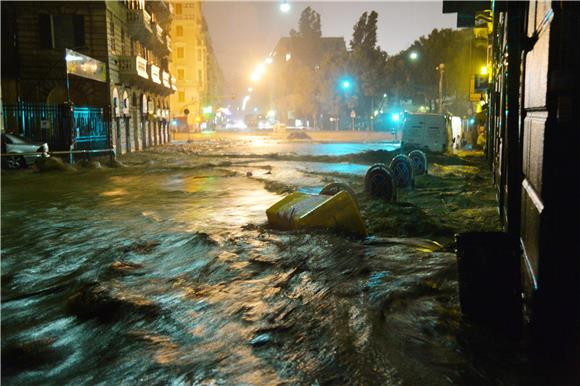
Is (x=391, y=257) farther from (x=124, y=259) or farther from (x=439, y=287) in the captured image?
(x=124, y=259)

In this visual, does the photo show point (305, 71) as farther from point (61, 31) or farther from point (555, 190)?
point (555, 190)

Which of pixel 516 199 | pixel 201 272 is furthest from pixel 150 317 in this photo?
pixel 516 199

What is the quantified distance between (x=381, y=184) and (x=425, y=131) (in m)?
15.7

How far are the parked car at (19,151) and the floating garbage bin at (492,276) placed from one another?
2026 centimetres

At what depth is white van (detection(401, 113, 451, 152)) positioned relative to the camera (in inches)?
1039

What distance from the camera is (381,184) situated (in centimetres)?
1177

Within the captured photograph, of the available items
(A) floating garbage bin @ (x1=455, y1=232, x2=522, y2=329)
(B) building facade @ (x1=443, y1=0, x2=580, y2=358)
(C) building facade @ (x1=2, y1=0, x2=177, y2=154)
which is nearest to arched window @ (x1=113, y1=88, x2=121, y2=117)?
(C) building facade @ (x1=2, y1=0, x2=177, y2=154)

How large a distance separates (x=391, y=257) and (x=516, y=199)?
1.68 meters

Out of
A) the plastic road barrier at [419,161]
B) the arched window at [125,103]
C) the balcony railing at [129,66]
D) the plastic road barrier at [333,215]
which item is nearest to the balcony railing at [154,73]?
the arched window at [125,103]

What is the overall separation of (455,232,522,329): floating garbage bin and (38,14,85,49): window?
28719 mm

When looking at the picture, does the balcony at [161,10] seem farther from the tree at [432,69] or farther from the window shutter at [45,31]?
the tree at [432,69]

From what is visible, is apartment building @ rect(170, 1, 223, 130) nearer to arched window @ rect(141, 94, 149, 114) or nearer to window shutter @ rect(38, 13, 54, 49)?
arched window @ rect(141, 94, 149, 114)

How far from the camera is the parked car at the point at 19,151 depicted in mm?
20922

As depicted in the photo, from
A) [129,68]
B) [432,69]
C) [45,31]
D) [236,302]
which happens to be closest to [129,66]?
[129,68]
